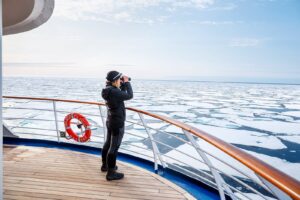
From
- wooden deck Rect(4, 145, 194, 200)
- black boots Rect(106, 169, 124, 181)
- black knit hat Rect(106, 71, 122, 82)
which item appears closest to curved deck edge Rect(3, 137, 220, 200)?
wooden deck Rect(4, 145, 194, 200)

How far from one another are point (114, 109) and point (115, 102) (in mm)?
78

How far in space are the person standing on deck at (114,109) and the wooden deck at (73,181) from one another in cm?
17

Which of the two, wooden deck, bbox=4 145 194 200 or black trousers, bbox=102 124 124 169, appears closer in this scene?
wooden deck, bbox=4 145 194 200

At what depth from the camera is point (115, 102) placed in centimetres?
222

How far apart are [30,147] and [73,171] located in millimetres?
1158

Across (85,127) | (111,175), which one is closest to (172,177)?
(111,175)

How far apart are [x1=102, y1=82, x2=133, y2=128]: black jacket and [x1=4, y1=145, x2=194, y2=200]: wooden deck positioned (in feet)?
1.76

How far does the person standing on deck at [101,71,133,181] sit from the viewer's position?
7.23 feet

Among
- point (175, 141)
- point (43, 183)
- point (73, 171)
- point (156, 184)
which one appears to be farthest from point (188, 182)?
point (175, 141)

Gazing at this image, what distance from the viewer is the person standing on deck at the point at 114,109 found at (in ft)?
7.23

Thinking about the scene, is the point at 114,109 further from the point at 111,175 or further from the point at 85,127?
the point at 85,127

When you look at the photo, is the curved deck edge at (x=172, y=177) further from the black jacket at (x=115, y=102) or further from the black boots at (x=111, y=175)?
the black jacket at (x=115, y=102)

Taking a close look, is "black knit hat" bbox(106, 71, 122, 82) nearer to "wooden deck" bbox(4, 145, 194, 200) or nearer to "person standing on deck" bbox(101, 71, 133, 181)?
"person standing on deck" bbox(101, 71, 133, 181)

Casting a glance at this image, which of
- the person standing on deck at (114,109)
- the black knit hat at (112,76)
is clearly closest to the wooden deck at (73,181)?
the person standing on deck at (114,109)
